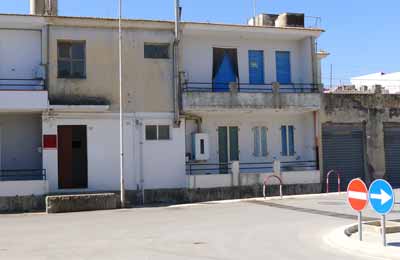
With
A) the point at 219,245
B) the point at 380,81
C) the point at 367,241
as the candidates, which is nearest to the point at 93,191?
the point at 219,245

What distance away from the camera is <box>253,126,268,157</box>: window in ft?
94.7

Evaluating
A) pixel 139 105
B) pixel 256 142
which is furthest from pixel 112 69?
pixel 256 142

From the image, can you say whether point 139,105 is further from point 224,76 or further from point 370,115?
point 370,115

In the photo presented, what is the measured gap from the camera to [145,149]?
25.9 meters

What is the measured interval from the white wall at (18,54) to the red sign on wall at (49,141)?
2725 mm

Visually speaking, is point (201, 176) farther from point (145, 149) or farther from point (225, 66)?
point (225, 66)

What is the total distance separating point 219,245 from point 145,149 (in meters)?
13.9

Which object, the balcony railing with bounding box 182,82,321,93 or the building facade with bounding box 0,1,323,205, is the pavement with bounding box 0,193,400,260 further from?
the balcony railing with bounding box 182,82,321,93

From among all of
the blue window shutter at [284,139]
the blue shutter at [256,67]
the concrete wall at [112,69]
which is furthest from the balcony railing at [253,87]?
the blue window shutter at [284,139]

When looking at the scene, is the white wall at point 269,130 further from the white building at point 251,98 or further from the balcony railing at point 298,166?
the balcony railing at point 298,166

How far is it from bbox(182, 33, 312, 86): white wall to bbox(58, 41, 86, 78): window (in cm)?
470

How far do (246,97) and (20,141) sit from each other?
400 inches

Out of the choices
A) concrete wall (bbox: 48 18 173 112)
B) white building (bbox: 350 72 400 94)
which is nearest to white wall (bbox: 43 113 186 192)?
concrete wall (bbox: 48 18 173 112)

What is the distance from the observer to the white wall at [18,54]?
25047 millimetres
